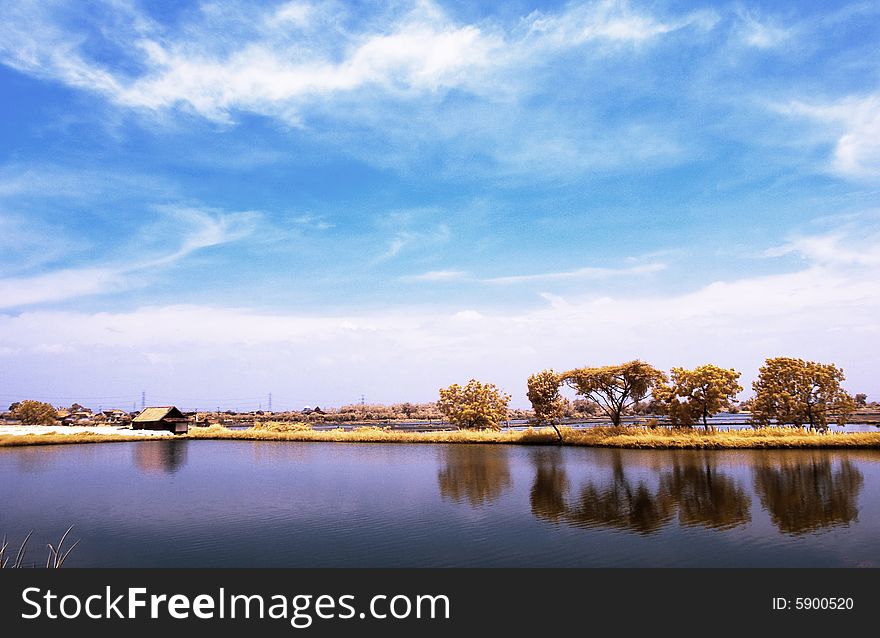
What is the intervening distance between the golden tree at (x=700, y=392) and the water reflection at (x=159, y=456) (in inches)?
1823

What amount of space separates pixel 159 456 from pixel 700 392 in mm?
53553

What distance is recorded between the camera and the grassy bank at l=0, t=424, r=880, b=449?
46.1m

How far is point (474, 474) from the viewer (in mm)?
35812

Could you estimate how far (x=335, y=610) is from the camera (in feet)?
43.9

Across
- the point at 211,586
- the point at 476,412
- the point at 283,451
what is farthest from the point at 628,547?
the point at 476,412

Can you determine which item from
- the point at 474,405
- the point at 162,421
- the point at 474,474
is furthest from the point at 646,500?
the point at 162,421

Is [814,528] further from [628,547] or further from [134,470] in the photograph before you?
[134,470]

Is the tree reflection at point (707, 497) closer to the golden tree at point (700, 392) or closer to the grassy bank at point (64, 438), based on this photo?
the golden tree at point (700, 392)

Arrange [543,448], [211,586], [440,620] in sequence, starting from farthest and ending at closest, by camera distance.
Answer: [543,448], [211,586], [440,620]

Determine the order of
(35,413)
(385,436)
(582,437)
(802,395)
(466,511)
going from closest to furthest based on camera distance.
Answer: (466,511) < (802,395) < (582,437) < (385,436) < (35,413)

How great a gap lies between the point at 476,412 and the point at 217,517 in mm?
44850

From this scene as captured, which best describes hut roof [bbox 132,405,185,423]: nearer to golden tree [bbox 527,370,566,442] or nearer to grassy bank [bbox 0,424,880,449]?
grassy bank [bbox 0,424,880,449]

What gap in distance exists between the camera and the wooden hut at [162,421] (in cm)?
8344

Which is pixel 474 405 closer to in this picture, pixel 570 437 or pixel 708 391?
pixel 570 437
